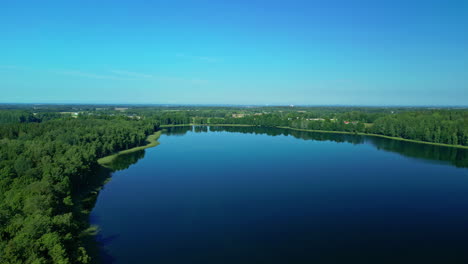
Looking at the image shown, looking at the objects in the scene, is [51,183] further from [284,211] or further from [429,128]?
[429,128]

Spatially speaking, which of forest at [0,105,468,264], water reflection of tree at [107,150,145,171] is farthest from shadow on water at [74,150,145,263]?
forest at [0,105,468,264]

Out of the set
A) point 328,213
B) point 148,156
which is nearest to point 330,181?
point 328,213

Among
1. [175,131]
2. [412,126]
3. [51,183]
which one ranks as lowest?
[175,131]

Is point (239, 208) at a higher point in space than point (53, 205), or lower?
lower

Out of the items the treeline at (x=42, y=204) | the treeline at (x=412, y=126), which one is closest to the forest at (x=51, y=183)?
the treeline at (x=42, y=204)

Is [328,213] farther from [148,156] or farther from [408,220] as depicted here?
[148,156]

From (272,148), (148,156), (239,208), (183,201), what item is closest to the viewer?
(239,208)

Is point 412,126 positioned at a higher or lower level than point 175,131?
higher

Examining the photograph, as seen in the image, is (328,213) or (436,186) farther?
(436,186)

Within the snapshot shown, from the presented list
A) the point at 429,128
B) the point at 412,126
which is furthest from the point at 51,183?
the point at 412,126
